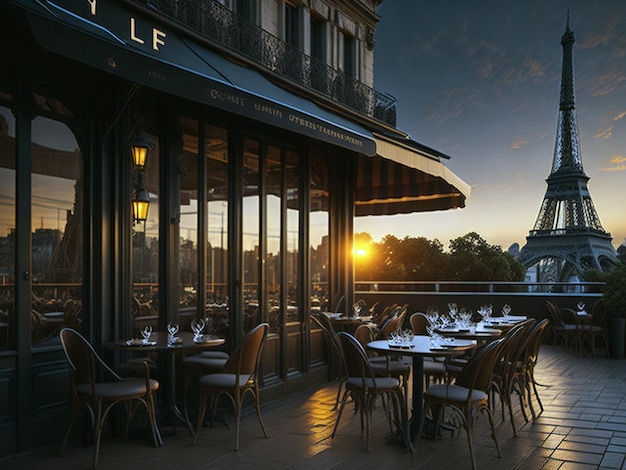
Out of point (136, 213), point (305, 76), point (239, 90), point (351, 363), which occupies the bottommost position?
point (351, 363)

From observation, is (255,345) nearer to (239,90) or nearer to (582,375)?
(239,90)

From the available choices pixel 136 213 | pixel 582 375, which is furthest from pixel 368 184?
pixel 136 213

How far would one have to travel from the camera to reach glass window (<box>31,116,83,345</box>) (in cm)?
475

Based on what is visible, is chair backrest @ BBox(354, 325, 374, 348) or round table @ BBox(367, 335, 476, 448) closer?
round table @ BBox(367, 335, 476, 448)

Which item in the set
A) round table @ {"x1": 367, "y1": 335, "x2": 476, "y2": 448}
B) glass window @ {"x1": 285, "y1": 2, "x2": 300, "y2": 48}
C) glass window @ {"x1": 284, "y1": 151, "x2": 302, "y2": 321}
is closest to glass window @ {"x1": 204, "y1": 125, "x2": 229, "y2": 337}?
glass window @ {"x1": 284, "y1": 151, "x2": 302, "y2": 321}

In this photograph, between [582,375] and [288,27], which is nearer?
[582,375]

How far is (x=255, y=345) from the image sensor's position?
5.01 metres

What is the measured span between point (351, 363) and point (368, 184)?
5276 mm

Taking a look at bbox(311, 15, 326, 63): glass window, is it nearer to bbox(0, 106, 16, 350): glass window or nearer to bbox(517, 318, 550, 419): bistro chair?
bbox(517, 318, 550, 419): bistro chair

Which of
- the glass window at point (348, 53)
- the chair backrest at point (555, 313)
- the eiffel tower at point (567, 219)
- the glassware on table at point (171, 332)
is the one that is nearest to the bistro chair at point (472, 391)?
the glassware on table at point (171, 332)

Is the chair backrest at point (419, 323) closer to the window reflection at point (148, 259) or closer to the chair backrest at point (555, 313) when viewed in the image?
the window reflection at point (148, 259)

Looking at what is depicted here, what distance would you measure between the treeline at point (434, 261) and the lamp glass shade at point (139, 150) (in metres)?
20.2

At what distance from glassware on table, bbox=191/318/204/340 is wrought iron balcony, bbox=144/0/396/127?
3.21 m

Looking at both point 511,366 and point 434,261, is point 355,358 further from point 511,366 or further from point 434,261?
point 434,261
